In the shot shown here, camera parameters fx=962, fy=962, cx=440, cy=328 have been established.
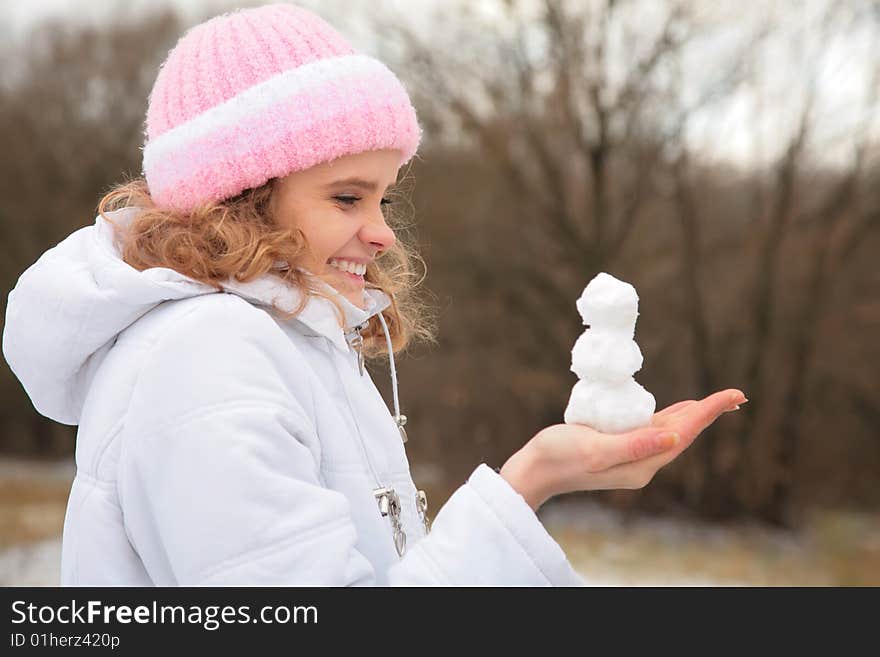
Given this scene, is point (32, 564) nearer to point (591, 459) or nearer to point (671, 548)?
point (671, 548)

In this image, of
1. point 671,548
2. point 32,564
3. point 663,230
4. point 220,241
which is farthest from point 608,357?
point 663,230

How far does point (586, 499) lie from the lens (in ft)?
34.0

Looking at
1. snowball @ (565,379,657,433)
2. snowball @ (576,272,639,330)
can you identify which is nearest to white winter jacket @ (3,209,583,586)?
snowball @ (565,379,657,433)

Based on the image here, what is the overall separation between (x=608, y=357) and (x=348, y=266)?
507 mm

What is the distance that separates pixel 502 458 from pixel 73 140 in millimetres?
9272

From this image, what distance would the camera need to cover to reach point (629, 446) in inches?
59.4

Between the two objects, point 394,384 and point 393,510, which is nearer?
point 393,510

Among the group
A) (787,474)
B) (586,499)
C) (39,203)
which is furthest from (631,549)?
(39,203)

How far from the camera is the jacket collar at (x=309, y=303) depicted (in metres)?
1.59

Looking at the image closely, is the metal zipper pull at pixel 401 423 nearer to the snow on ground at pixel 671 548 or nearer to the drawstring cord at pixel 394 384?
the drawstring cord at pixel 394 384

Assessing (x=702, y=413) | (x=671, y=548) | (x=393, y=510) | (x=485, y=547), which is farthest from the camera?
(x=671, y=548)

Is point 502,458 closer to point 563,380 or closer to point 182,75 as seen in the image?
point 563,380

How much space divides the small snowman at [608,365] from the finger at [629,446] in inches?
5.7

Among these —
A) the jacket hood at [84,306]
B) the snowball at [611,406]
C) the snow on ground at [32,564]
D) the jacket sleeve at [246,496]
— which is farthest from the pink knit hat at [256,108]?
the snow on ground at [32,564]
